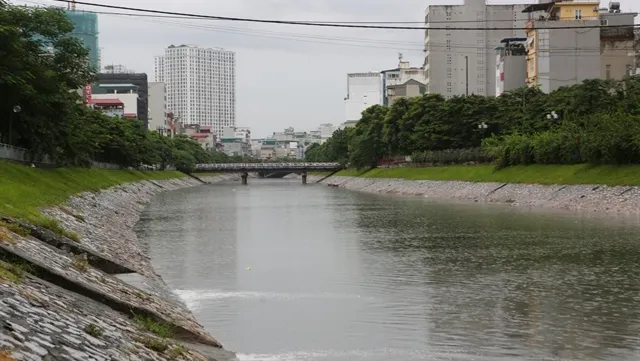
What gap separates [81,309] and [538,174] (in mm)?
51561

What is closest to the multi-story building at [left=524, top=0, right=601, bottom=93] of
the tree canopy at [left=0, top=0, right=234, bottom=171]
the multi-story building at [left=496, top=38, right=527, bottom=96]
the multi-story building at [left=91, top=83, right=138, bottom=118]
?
the multi-story building at [left=496, top=38, right=527, bottom=96]

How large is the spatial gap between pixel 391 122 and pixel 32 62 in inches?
2836

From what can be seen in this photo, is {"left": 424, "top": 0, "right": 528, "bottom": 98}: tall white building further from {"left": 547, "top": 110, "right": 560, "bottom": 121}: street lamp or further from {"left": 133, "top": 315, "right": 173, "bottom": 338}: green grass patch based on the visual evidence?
{"left": 133, "top": 315, "right": 173, "bottom": 338}: green grass patch

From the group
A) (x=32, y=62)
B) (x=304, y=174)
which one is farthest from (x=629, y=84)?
(x=304, y=174)

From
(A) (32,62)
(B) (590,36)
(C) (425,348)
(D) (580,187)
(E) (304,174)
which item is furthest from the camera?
(E) (304,174)

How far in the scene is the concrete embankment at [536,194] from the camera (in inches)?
1676

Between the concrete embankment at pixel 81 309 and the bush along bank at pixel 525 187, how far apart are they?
33013mm

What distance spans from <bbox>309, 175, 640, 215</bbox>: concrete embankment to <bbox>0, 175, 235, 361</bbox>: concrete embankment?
32536mm

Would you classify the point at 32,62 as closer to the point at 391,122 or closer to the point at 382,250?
the point at 382,250

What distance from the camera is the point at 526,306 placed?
614 inches

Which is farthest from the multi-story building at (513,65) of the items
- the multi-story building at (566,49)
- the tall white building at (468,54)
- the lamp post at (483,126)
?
the tall white building at (468,54)

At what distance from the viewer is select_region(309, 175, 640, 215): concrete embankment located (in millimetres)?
42562

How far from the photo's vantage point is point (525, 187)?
5534 centimetres

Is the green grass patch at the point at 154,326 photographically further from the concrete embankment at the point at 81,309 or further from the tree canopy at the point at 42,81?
the tree canopy at the point at 42,81
